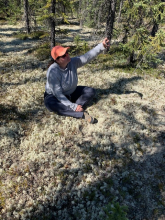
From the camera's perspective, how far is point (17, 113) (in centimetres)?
735

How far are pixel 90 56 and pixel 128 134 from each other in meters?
3.27

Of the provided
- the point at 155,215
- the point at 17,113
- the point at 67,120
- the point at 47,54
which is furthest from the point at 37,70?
the point at 155,215

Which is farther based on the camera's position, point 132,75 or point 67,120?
point 132,75

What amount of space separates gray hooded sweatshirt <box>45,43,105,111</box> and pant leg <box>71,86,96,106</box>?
2.88 feet

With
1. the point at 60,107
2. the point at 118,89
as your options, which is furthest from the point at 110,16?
the point at 60,107

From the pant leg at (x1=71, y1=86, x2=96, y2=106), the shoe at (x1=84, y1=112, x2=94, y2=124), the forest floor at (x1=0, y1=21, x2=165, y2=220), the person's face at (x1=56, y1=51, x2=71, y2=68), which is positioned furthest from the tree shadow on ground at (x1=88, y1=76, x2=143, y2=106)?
the person's face at (x1=56, y1=51, x2=71, y2=68)

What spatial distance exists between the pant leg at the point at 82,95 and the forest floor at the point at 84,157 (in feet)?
1.78

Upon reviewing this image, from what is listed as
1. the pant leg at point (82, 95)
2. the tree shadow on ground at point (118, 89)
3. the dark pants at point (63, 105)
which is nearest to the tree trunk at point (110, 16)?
the tree shadow on ground at point (118, 89)

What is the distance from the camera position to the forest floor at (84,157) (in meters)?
4.32

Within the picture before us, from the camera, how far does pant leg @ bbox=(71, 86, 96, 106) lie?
7.35 m

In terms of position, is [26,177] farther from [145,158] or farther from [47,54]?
[47,54]

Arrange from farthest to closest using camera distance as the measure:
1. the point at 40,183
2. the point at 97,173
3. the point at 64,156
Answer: the point at 64,156, the point at 97,173, the point at 40,183

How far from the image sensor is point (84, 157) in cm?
557

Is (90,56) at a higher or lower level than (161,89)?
higher
